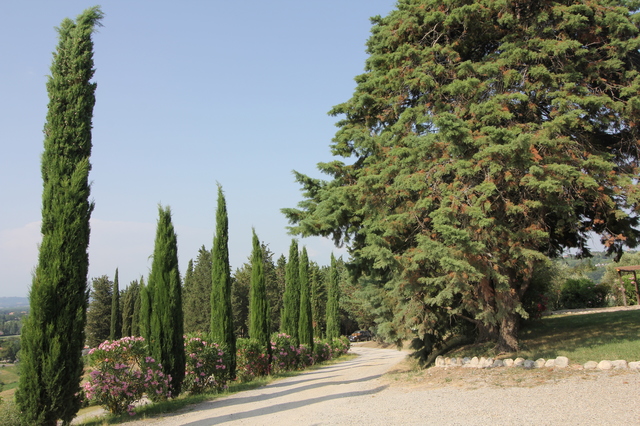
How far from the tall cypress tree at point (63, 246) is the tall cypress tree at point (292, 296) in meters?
13.6

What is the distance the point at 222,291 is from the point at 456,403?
818 cm

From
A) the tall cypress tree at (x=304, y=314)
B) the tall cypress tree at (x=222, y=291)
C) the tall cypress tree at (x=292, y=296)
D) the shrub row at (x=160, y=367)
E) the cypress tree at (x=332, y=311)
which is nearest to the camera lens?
the shrub row at (x=160, y=367)

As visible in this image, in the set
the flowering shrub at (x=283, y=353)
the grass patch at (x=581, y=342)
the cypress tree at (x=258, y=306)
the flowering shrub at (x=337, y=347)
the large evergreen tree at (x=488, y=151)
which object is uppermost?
the large evergreen tree at (x=488, y=151)

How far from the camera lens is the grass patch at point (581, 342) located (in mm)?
9023

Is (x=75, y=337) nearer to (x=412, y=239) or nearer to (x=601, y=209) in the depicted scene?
(x=412, y=239)

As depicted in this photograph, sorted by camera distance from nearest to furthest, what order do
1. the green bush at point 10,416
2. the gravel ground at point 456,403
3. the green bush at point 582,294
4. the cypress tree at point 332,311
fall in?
→ the gravel ground at point 456,403, the green bush at point 10,416, the green bush at point 582,294, the cypress tree at point 332,311

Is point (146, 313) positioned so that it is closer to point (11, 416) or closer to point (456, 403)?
point (11, 416)

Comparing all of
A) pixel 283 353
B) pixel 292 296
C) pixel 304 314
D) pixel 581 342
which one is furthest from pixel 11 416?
pixel 304 314

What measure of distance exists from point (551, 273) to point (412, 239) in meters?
6.07

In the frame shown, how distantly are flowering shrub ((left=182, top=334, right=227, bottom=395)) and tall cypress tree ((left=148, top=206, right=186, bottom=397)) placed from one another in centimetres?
61

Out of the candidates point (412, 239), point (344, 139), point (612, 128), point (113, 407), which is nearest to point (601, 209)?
point (612, 128)

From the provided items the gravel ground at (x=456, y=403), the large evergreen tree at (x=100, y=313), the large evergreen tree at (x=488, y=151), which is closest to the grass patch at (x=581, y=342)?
the large evergreen tree at (x=488, y=151)

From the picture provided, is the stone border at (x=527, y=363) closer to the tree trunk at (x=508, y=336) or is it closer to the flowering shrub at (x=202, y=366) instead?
the tree trunk at (x=508, y=336)

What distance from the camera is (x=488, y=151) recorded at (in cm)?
895
